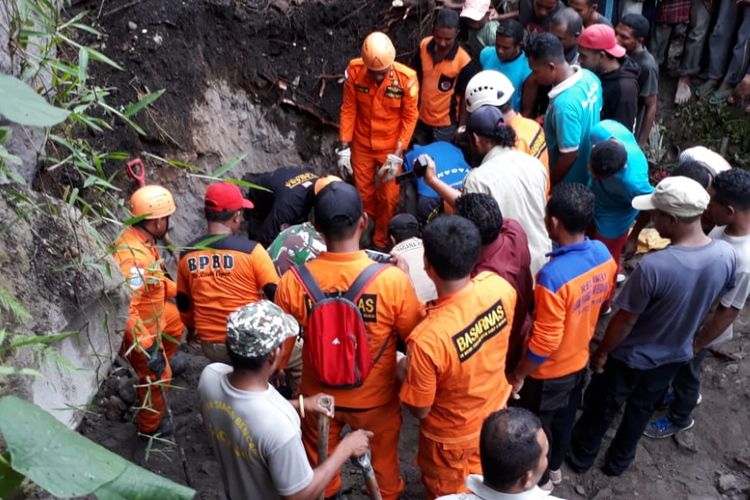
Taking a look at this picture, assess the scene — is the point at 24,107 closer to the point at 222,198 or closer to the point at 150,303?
the point at 222,198

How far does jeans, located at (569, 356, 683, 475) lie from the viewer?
4059 mm

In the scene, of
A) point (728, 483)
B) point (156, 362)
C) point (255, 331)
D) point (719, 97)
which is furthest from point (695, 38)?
point (255, 331)

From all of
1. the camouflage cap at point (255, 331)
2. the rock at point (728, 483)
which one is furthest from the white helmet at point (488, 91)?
the rock at point (728, 483)

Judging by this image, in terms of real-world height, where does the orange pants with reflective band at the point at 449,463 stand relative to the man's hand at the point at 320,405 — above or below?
below

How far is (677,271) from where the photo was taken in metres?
3.56

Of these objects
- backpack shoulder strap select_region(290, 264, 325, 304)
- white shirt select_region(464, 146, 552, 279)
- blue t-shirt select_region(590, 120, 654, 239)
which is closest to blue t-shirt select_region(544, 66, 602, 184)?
blue t-shirt select_region(590, 120, 654, 239)

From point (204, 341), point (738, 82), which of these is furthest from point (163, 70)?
point (738, 82)

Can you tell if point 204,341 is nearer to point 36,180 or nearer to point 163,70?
point 36,180

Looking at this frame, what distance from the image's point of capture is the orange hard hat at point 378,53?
19.1 feet

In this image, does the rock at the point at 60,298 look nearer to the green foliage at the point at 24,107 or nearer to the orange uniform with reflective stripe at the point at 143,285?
the orange uniform with reflective stripe at the point at 143,285

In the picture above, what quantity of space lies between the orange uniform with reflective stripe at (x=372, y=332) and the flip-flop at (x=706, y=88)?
5381 mm

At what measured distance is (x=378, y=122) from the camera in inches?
247

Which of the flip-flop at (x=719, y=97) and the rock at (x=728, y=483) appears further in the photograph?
the flip-flop at (x=719, y=97)

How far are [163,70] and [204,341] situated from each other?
2.90m
